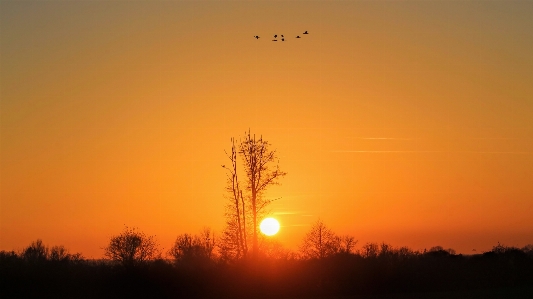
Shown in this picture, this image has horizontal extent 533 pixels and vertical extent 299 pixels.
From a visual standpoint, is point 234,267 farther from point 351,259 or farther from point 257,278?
point 351,259

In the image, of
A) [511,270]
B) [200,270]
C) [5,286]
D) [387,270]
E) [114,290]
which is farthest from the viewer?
[511,270]

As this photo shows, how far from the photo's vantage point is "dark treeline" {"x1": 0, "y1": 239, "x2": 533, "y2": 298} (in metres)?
35.7

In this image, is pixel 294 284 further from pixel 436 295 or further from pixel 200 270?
pixel 436 295

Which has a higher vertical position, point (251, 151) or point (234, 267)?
point (251, 151)

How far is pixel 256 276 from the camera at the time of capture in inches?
1622

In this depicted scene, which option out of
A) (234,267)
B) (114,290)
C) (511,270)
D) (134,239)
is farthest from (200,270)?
(511,270)

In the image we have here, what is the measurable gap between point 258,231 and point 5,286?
62.3 feet

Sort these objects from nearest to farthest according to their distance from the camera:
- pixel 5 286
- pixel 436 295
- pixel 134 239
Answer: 1. pixel 5 286
2. pixel 436 295
3. pixel 134 239

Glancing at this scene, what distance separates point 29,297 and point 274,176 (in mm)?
19982

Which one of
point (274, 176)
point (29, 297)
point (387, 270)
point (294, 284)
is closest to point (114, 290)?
point (29, 297)

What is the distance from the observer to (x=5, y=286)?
112 ft

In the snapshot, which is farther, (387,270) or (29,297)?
(387,270)

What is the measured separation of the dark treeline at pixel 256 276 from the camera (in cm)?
3569

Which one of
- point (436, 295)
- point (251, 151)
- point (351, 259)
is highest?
point (251, 151)
